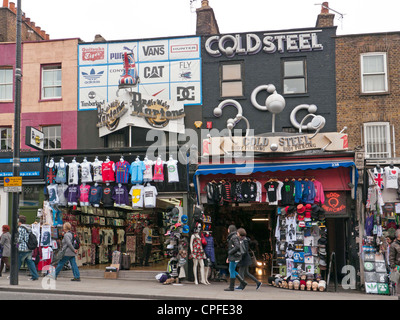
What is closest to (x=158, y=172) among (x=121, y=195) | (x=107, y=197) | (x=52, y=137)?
(x=121, y=195)

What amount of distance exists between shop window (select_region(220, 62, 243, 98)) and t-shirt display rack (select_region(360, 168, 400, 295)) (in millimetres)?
6385

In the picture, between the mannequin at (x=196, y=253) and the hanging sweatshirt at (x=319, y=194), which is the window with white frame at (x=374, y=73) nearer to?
the hanging sweatshirt at (x=319, y=194)

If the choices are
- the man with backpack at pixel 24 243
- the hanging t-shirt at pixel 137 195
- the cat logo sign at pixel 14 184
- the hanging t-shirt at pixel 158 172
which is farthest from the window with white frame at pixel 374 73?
the man with backpack at pixel 24 243

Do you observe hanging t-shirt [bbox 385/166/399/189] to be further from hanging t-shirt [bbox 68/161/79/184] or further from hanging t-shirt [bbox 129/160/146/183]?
hanging t-shirt [bbox 68/161/79/184]

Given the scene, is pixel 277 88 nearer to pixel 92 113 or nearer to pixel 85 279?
pixel 92 113

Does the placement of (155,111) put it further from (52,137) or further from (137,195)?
(52,137)

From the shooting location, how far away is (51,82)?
21.5 m

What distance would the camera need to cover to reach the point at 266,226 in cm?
2189

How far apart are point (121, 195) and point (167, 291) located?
17.2 ft

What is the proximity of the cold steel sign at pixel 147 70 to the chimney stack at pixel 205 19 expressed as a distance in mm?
1623

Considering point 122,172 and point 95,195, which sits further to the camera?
point 95,195

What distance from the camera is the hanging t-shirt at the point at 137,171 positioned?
59.5 ft

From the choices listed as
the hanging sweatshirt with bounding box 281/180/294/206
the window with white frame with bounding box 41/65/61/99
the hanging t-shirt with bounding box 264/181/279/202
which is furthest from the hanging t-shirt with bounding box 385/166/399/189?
the window with white frame with bounding box 41/65/61/99
